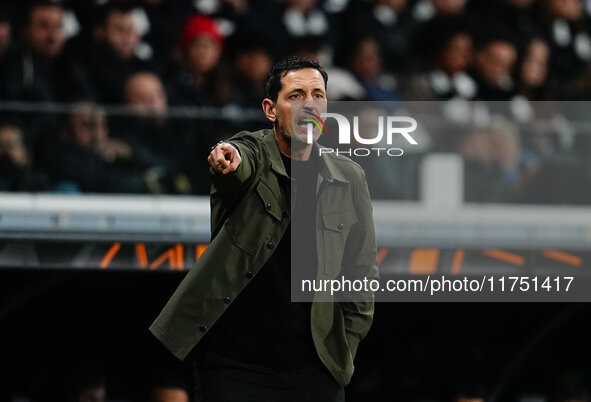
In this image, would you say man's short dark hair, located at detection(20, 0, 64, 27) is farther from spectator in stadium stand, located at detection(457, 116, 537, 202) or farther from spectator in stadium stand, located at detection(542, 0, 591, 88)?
spectator in stadium stand, located at detection(542, 0, 591, 88)

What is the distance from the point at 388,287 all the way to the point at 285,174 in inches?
103

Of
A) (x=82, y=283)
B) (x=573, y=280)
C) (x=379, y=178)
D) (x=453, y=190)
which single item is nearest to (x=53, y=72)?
(x=82, y=283)

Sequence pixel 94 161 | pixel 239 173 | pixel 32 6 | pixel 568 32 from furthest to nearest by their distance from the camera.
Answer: pixel 568 32, pixel 32 6, pixel 94 161, pixel 239 173

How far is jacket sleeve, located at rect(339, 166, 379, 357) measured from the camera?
331 centimetres

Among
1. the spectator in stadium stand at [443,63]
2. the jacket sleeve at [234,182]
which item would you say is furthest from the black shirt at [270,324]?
the spectator in stadium stand at [443,63]

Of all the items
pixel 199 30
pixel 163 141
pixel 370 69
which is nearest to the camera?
pixel 163 141

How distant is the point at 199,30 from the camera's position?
6.90m

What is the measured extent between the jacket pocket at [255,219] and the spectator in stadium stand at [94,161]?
269 centimetres

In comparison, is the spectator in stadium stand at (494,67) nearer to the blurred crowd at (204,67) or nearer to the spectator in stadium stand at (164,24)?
the blurred crowd at (204,67)

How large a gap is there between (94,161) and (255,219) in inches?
110

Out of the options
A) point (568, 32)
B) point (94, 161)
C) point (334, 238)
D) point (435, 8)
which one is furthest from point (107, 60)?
point (568, 32)

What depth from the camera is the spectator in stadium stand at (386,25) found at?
7742mm

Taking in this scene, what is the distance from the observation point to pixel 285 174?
319 cm

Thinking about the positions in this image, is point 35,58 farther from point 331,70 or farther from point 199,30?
point 331,70
